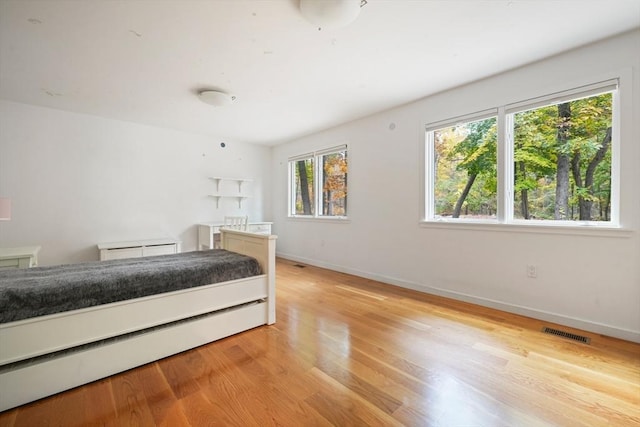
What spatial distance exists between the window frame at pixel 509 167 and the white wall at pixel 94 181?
3652 mm

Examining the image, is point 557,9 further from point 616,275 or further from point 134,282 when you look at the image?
point 134,282

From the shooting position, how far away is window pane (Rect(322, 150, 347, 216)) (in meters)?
4.39

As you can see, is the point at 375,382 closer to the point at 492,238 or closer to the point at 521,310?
the point at 521,310

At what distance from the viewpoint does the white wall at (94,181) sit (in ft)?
10.9

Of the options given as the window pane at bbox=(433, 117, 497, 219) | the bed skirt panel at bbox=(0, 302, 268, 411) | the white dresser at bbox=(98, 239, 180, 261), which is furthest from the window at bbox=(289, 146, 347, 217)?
the bed skirt panel at bbox=(0, 302, 268, 411)

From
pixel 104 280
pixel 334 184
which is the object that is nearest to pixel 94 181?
pixel 104 280

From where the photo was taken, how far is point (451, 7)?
5.86 feet

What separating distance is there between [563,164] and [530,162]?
0.80 feet

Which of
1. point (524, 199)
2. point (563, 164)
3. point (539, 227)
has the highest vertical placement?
point (563, 164)

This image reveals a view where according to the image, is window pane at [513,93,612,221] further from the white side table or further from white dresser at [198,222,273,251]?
the white side table

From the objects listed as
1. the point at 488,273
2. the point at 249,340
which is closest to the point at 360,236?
the point at 488,273

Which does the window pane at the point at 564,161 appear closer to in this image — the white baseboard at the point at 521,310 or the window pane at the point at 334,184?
the white baseboard at the point at 521,310

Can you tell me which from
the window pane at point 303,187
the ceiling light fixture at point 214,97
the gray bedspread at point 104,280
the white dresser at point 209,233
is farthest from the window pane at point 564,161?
the white dresser at point 209,233

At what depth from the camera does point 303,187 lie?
5.22m
